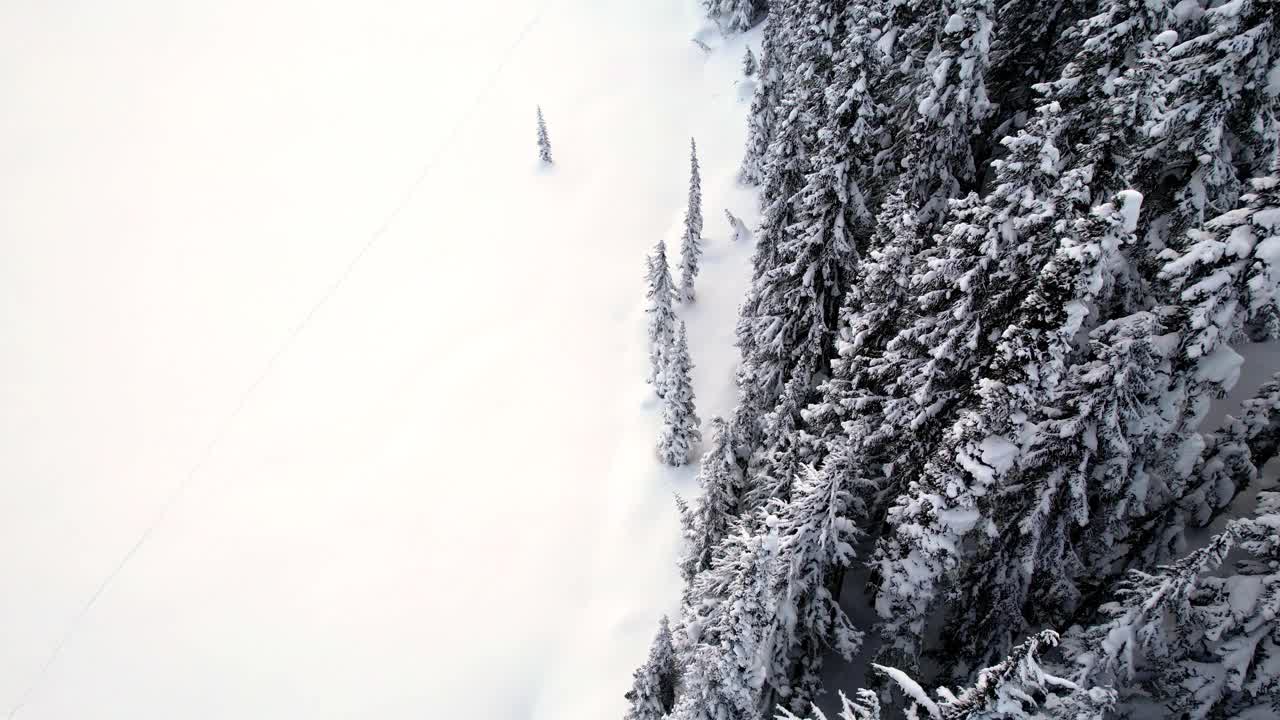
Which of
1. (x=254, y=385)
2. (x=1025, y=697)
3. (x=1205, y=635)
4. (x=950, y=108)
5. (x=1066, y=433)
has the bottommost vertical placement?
(x=1205, y=635)

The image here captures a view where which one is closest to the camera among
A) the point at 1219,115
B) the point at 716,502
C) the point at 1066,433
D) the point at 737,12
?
the point at 1219,115

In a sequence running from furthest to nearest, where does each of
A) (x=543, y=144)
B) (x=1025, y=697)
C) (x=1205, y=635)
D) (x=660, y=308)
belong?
(x=543, y=144), (x=660, y=308), (x=1205, y=635), (x=1025, y=697)

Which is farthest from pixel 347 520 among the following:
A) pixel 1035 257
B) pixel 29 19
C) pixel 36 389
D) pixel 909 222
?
pixel 29 19

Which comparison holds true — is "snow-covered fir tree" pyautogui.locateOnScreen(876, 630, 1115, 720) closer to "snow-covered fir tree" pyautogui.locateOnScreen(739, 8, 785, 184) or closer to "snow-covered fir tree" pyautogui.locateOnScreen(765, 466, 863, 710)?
"snow-covered fir tree" pyautogui.locateOnScreen(765, 466, 863, 710)

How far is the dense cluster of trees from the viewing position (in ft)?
28.5

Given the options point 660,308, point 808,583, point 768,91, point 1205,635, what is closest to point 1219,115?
point 1205,635

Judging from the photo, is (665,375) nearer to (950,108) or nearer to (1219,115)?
(950,108)

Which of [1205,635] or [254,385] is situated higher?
[254,385]

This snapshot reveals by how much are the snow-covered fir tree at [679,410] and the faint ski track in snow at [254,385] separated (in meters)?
30.7

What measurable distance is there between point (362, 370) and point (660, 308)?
2128cm

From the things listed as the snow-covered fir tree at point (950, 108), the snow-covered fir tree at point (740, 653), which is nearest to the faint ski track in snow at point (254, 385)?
the snow-covered fir tree at point (740, 653)

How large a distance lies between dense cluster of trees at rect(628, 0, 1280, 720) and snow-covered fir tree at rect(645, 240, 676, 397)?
622 inches

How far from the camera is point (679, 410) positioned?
1050 inches

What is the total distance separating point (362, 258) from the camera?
5000 cm
